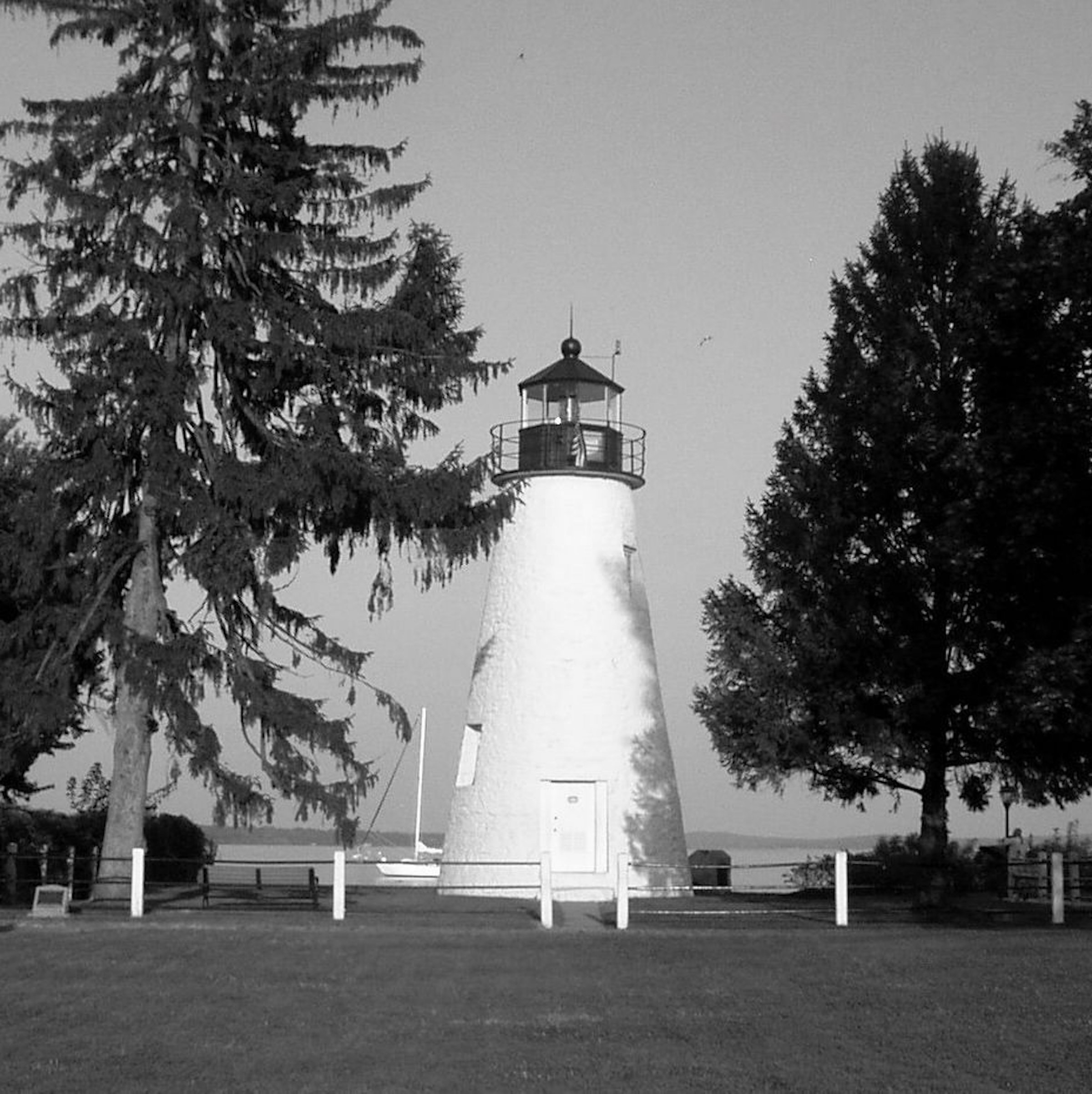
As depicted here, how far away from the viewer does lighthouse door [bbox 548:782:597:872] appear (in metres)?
31.2

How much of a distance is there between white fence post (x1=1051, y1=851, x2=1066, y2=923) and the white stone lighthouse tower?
8.43m

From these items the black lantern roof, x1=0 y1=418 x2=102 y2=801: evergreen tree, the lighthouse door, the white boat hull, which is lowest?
the white boat hull

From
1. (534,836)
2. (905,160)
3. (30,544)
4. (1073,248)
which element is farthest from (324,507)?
(905,160)

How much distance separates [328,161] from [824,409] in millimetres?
11128

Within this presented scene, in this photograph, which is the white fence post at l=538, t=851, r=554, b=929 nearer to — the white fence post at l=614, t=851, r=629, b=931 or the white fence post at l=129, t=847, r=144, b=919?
the white fence post at l=614, t=851, r=629, b=931

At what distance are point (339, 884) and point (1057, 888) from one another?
10716mm

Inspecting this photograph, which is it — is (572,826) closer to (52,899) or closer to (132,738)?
(132,738)

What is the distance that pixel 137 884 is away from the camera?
77.9 ft

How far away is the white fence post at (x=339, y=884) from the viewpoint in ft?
79.6

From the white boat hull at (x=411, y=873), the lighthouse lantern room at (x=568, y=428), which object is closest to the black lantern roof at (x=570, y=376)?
the lighthouse lantern room at (x=568, y=428)

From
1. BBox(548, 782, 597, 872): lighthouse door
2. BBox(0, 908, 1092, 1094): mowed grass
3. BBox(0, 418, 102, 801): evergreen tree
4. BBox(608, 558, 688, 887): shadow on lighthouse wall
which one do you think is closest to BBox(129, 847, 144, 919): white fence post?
BBox(0, 908, 1092, 1094): mowed grass

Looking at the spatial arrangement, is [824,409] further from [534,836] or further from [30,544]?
[30,544]

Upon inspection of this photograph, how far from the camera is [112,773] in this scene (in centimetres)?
2617

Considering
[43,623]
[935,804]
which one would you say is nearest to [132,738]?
[43,623]
